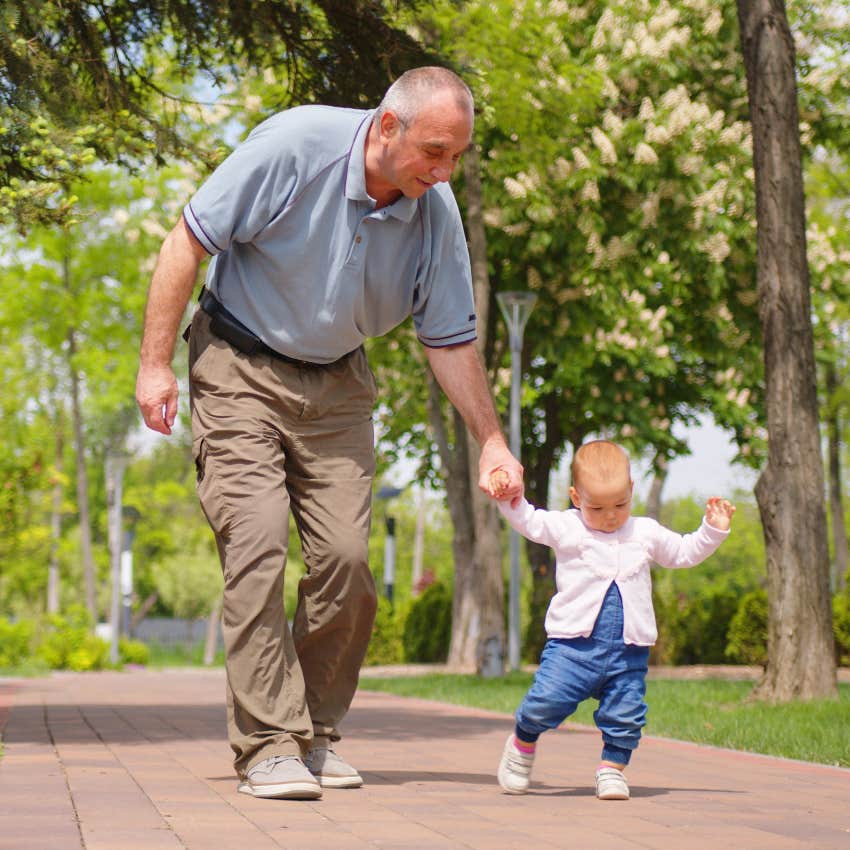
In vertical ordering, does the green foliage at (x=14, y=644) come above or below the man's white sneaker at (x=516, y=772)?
below

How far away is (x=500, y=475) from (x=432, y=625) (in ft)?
79.0

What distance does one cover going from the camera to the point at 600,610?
503 centimetres

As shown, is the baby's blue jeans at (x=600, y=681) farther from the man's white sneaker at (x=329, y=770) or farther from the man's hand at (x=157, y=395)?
the man's hand at (x=157, y=395)

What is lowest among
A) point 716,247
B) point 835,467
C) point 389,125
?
point 389,125

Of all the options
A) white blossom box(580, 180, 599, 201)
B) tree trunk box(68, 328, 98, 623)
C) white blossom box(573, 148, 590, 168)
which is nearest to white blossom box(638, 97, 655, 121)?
white blossom box(573, 148, 590, 168)

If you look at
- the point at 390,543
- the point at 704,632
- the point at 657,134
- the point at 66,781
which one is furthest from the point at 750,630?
the point at 66,781

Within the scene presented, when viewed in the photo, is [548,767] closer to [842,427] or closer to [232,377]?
[232,377]

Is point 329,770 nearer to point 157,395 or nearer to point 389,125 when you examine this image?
point 157,395

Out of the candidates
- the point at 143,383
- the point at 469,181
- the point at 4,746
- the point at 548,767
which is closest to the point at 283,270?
the point at 143,383

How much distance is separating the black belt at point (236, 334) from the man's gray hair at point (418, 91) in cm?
85

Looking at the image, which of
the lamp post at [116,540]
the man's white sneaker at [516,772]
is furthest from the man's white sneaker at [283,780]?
the lamp post at [116,540]

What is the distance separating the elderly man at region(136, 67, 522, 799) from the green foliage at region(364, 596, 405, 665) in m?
24.5

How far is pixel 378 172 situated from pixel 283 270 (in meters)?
0.44

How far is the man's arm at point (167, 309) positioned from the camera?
4.70 m
